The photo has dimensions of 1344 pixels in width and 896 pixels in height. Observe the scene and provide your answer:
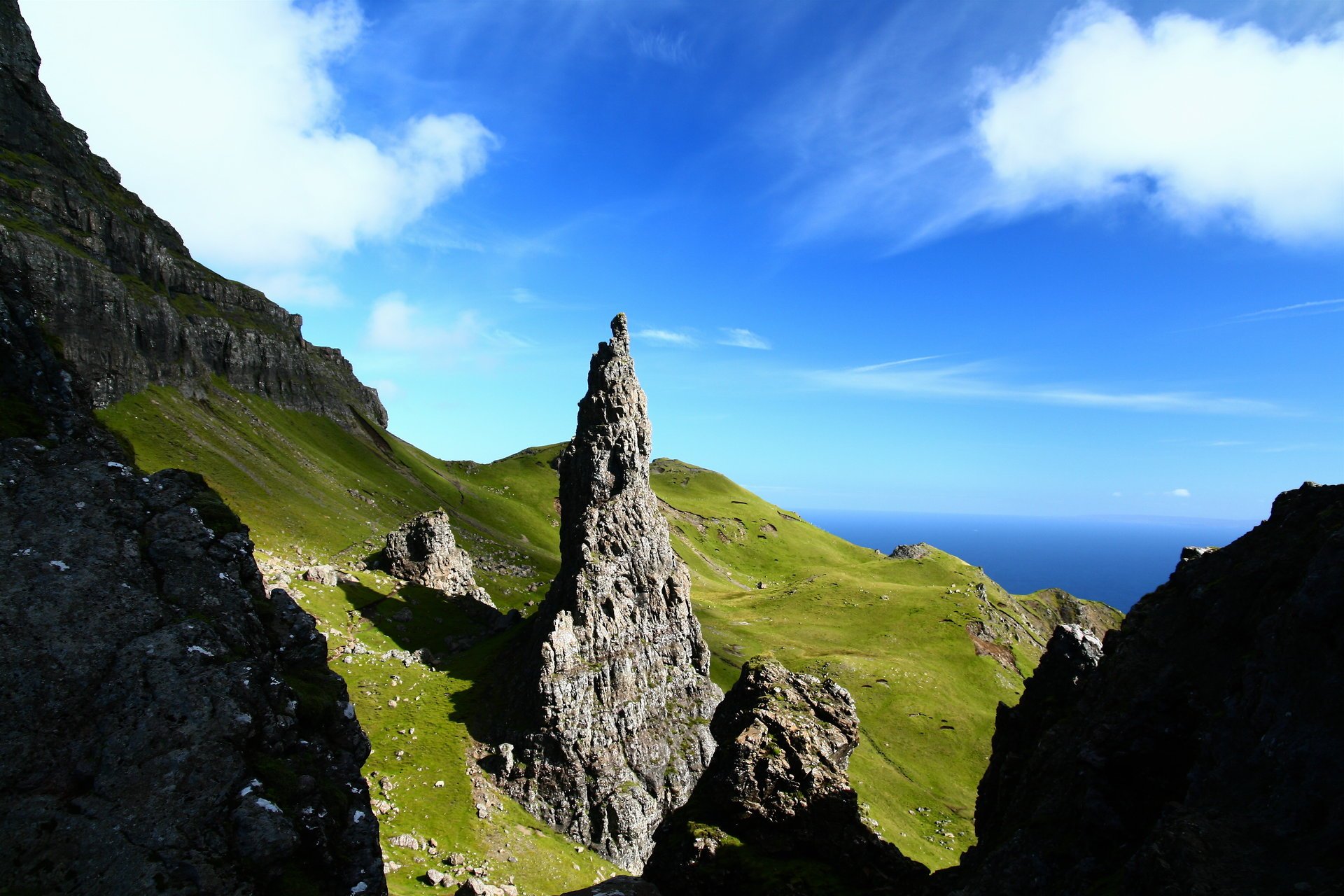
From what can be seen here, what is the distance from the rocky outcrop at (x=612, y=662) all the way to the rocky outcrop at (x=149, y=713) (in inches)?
1733

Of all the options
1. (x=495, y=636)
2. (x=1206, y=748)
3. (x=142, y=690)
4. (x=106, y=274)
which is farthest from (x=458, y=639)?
(x=106, y=274)

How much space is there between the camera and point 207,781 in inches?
696

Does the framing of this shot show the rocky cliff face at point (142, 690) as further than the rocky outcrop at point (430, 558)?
No

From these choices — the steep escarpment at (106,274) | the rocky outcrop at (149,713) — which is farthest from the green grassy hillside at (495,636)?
the rocky outcrop at (149,713)

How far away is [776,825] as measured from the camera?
89.6 feet

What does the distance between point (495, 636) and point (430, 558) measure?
19.8 metres

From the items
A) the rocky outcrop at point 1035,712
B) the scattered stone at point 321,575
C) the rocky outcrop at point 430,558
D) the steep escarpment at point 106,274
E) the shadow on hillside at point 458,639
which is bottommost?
the shadow on hillside at point 458,639

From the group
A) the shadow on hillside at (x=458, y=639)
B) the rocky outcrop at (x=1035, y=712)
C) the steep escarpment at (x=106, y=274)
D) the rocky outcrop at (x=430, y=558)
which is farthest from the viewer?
the steep escarpment at (x=106, y=274)

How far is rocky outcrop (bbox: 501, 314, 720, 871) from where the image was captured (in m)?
63.0

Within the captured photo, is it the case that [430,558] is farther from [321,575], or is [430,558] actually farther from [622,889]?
[622,889]

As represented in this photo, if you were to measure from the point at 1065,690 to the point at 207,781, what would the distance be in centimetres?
2934

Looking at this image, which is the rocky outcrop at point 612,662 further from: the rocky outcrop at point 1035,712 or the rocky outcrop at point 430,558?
the rocky outcrop at point 1035,712

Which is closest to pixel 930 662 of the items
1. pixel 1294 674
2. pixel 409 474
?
pixel 1294 674

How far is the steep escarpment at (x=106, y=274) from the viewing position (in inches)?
4697
